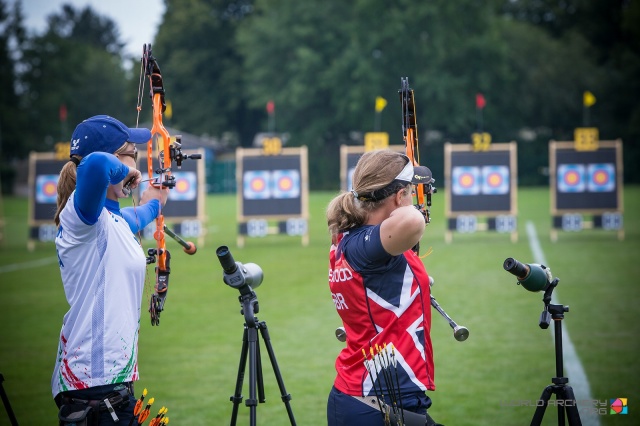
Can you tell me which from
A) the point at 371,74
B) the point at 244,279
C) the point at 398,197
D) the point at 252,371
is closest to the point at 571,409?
the point at 398,197

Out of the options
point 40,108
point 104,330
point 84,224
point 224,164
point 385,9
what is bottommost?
point 104,330

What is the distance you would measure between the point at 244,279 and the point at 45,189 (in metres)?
14.9

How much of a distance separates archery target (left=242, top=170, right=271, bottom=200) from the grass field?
2.43 metres

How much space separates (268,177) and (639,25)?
2955cm

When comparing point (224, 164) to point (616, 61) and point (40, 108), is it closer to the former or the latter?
point (40, 108)

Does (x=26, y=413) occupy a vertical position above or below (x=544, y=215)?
below

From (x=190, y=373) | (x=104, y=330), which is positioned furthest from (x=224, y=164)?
(x=104, y=330)

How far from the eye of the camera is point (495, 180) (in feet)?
56.3

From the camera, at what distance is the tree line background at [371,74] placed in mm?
41125

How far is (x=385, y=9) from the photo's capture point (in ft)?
136

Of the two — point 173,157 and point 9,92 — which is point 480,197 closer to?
point 173,157

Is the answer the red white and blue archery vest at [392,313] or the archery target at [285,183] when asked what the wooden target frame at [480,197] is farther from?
the red white and blue archery vest at [392,313]

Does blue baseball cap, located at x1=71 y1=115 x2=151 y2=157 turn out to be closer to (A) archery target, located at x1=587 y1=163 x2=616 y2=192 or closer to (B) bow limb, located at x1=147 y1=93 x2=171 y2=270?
(B) bow limb, located at x1=147 y1=93 x2=171 y2=270

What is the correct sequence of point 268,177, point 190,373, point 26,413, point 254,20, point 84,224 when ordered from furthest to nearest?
point 254,20 < point 268,177 < point 190,373 < point 26,413 < point 84,224
